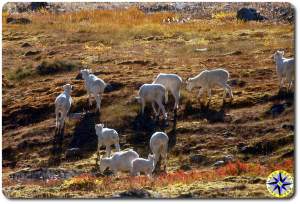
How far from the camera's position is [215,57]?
1183 inches

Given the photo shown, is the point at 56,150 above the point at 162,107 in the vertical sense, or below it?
below

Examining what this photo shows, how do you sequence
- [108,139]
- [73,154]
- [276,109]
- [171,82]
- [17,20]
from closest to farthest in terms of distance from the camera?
1. [108,139]
2. [276,109]
3. [73,154]
4. [17,20]
5. [171,82]

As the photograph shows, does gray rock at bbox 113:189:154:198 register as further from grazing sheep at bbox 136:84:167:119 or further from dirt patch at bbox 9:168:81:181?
grazing sheep at bbox 136:84:167:119

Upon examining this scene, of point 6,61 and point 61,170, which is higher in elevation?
point 6,61

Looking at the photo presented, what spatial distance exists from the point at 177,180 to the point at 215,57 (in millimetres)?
5017

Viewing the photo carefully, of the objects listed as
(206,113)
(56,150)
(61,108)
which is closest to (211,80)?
(206,113)

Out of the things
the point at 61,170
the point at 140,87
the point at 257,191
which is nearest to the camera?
the point at 257,191

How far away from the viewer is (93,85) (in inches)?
1168

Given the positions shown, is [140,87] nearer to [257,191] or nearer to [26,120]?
[26,120]

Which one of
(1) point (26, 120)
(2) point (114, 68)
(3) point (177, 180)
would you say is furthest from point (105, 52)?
(3) point (177, 180)

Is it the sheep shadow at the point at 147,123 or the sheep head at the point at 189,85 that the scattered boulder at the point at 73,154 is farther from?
the sheep head at the point at 189,85

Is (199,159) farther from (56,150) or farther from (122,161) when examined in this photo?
(56,150)

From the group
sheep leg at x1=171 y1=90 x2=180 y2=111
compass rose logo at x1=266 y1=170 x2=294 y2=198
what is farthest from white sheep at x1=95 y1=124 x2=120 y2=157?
compass rose logo at x1=266 y1=170 x2=294 y2=198

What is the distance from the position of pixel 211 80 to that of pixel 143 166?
14.3 ft
